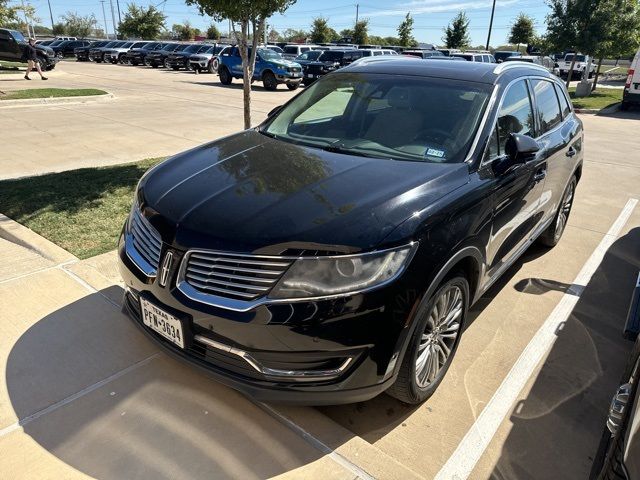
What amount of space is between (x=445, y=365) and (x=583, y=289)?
6.75 ft

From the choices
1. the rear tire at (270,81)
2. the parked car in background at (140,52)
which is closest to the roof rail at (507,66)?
the rear tire at (270,81)

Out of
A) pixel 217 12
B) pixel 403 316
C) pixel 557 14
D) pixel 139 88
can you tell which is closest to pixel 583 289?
pixel 403 316

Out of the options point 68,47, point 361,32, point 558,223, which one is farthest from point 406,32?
point 558,223

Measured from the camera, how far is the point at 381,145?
10.5 ft

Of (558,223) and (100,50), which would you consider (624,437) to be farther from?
(100,50)

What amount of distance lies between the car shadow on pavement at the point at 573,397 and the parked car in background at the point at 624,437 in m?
0.60

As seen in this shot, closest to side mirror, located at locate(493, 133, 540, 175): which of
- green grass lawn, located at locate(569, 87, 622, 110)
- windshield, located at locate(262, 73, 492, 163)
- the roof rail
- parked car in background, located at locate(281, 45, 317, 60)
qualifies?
windshield, located at locate(262, 73, 492, 163)

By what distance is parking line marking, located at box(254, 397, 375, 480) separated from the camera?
225 centimetres

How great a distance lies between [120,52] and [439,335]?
39.7 m

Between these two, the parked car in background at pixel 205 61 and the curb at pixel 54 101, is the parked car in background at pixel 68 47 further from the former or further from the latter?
the curb at pixel 54 101

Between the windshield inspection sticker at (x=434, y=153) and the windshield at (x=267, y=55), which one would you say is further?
the windshield at (x=267, y=55)

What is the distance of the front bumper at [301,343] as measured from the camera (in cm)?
213

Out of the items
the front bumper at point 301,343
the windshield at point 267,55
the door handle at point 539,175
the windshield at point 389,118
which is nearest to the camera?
the front bumper at point 301,343

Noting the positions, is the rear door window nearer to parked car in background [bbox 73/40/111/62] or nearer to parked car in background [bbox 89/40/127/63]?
parked car in background [bbox 89/40/127/63]
